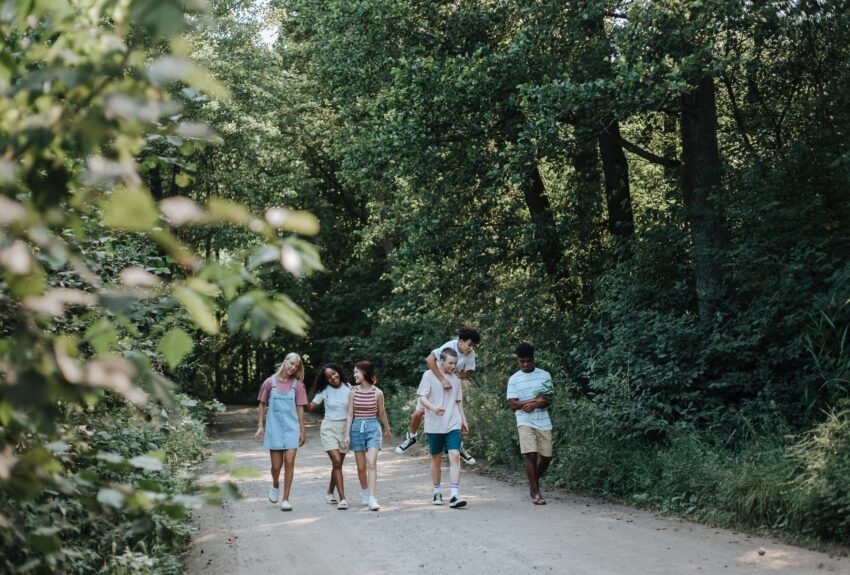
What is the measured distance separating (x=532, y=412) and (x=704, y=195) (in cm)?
530

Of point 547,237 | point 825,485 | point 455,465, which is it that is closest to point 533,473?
point 455,465

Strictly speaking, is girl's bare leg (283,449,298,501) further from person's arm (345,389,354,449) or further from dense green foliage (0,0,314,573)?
dense green foliage (0,0,314,573)

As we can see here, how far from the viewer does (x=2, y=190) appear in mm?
2658

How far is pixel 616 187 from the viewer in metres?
18.1

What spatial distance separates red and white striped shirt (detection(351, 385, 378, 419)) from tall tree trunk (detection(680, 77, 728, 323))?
17.8 ft

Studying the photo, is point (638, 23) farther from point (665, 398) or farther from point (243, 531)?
point (243, 531)

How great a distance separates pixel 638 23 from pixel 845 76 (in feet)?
11.5

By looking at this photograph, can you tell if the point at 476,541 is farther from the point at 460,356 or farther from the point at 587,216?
the point at 587,216

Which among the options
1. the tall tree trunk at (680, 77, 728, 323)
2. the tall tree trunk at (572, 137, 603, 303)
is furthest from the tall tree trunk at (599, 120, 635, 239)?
the tall tree trunk at (680, 77, 728, 323)

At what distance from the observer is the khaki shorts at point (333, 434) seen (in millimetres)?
12195

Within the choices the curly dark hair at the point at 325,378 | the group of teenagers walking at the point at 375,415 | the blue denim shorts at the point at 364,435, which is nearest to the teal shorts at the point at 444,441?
the group of teenagers walking at the point at 375,415

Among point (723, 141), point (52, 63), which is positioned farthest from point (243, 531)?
point (723, 141)

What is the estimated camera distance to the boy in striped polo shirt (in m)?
11.9

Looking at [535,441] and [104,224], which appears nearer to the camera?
[104,224]
